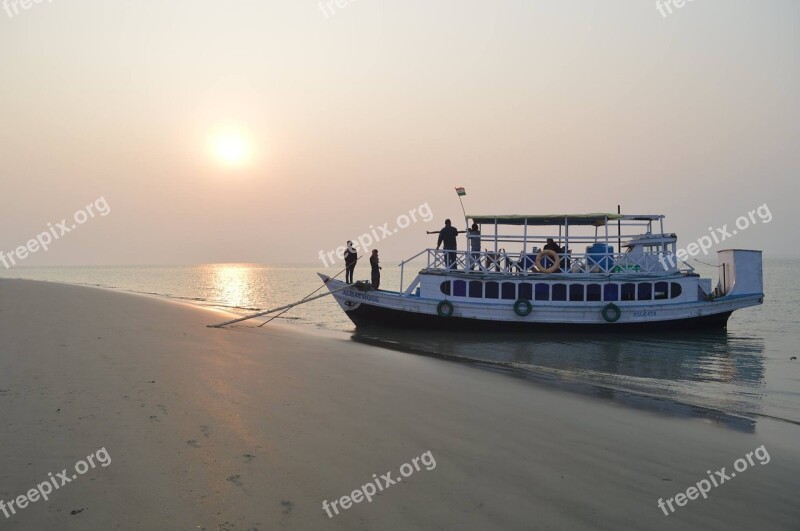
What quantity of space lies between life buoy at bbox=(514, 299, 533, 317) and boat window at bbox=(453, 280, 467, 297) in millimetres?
2254

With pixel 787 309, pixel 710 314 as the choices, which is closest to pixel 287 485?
pixel 710 314

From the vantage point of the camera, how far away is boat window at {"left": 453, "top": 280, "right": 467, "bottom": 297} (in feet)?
70.0

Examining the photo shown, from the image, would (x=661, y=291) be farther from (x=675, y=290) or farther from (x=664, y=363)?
(x=664, y=363)

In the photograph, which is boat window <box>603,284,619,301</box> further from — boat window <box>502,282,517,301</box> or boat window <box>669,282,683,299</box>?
boat window <box>502,282,517,301</box>

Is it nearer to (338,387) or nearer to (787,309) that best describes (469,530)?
(338,387)

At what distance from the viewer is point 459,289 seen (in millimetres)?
21391

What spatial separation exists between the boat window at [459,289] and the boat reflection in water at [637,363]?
5.91ft

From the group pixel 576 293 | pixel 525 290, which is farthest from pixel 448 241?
pixel 576 293

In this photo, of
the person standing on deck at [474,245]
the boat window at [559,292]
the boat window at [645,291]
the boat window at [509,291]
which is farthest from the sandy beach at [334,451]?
the boat window at [645,291]

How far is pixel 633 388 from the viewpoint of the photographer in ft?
37.4

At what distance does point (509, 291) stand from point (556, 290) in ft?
6.71

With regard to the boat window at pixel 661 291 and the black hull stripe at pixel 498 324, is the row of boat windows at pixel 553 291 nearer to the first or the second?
the boat window at pixel 661 291

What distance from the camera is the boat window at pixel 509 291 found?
69.6ft

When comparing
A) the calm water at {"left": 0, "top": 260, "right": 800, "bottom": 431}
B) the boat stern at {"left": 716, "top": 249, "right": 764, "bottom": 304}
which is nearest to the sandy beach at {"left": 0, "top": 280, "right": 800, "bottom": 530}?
the calm water at {"left": 0, "top": 260, "right": 800, "bottom": 431}
